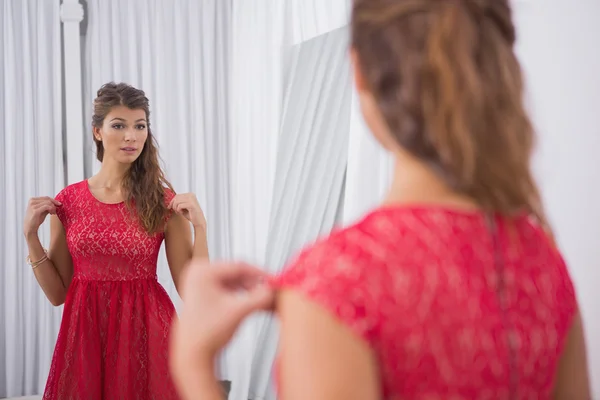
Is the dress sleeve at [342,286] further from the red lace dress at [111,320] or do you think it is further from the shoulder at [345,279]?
the red lace dress at [111,320]

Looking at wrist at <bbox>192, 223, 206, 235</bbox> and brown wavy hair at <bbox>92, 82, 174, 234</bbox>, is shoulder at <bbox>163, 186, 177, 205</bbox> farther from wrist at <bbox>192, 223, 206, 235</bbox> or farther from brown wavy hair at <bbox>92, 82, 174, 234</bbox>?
wrist at <bbox>192, 223, 206, 235</bbox>

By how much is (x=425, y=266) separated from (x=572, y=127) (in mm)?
1437

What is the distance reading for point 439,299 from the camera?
2.04 feet

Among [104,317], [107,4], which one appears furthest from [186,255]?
[107,4]

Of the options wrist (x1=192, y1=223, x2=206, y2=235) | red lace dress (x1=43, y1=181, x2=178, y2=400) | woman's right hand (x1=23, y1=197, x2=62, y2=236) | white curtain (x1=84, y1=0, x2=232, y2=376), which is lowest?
red lace dress (x1=43, y1=181, x2=178, y2=400)

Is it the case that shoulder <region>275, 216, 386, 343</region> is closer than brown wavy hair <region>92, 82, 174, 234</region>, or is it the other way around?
shoulder <region>275, 216, 386, 343</region>

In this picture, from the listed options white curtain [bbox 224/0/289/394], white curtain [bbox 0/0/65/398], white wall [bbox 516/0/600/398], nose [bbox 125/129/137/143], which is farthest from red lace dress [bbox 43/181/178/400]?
white curtain [bbox 0/0/65/398]

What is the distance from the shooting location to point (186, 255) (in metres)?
2.55

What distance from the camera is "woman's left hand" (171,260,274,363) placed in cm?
63

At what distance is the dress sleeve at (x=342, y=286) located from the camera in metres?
0.59

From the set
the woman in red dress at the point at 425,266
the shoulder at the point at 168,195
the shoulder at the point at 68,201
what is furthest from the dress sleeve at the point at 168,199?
the woman in red dress at the point at 425,266

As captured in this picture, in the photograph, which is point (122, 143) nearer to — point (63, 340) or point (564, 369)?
point (63, 340)

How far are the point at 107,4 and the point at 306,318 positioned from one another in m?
4.29

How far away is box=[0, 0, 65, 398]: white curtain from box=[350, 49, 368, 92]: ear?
12.8 ft
